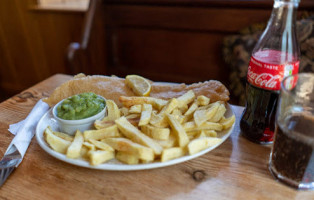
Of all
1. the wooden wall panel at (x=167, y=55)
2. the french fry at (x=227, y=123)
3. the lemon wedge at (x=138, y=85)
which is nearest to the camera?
the french fry at (x=227, y=123)

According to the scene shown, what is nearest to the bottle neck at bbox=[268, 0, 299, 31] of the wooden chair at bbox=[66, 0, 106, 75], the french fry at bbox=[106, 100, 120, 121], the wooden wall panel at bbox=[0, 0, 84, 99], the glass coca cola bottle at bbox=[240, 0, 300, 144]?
the glass coca cola bottle at bbox=[240, 0, 300, 144]

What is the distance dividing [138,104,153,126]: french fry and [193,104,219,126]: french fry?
0.17m

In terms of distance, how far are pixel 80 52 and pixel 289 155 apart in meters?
2.31

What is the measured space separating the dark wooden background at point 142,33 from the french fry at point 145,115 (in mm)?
1758

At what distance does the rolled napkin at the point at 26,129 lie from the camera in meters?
1.01

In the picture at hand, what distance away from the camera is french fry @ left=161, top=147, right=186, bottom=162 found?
832 millimetres

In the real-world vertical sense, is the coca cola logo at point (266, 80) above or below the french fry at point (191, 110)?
above

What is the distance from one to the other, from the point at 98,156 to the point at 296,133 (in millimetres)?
627

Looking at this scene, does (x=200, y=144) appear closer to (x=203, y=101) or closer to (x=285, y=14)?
(x=203, y=101)

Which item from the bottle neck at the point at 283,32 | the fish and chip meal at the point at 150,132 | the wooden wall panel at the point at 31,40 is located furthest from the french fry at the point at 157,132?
the wooden wall panel at the point at 31,40

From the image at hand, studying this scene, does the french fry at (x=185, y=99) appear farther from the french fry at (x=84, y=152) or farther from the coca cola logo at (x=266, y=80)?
the french fry at (x=84, y=152)

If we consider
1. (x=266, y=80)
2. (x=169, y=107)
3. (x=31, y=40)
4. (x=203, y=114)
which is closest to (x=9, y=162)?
(x=169, y=107)

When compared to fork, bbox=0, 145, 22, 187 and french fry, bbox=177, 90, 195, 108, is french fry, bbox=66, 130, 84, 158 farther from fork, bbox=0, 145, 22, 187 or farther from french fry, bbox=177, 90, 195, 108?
french fry, bbox=177, 90, 195, 108

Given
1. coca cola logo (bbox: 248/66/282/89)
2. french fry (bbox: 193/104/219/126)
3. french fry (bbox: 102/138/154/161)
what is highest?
coca cola logo (bbox: 248/66/282/89)
